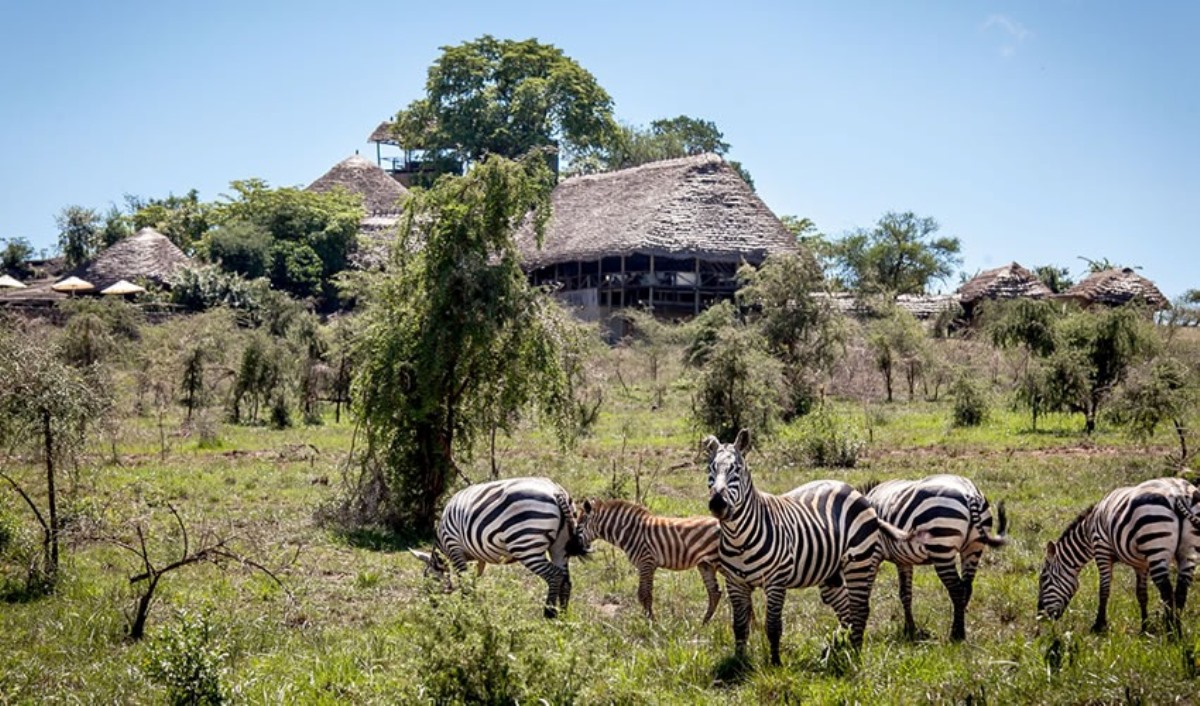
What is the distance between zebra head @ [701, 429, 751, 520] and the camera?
25.1 ft

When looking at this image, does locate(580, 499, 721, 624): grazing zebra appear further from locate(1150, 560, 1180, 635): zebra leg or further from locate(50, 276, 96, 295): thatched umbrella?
locate(50, 276, 96, 295): thatched umbrella

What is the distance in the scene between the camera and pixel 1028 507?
14383 mm

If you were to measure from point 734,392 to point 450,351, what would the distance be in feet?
27.2

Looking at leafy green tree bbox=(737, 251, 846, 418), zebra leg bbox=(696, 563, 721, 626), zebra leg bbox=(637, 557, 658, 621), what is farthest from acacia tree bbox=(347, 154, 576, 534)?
leafy green tree bbox=(737, 251, 846, 418)

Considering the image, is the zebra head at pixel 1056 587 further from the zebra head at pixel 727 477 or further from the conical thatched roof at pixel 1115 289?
the conical thatched roof at pixel 1115 289

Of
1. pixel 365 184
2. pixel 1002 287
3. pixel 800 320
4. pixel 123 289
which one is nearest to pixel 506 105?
pixel 365 184

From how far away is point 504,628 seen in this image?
6.77m

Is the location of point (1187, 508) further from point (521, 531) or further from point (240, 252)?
point (240, 252)

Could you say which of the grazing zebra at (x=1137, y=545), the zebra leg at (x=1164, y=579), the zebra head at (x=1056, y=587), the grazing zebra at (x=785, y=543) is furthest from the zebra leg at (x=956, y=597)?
the zebra leg at (x=1164, y=579)

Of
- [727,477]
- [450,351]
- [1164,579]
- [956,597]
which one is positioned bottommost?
[956,597]

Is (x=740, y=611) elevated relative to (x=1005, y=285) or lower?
lower

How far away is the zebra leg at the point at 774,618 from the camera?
7.83m

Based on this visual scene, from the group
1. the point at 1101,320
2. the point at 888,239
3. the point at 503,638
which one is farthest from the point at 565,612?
the point at 888,239

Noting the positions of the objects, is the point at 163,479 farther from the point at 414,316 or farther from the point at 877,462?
the point at 877,462
